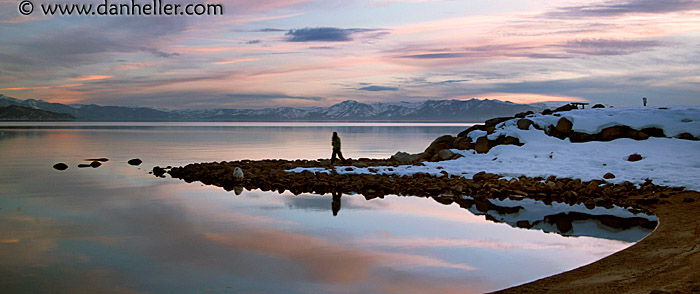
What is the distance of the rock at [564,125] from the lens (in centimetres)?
2172

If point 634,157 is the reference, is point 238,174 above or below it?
below

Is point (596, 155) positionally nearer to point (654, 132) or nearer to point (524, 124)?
point (654, 132)

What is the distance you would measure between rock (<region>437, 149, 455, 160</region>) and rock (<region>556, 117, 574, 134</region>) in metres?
4.42

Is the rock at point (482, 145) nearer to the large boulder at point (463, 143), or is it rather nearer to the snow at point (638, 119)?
the large boulder at point (463, 143)

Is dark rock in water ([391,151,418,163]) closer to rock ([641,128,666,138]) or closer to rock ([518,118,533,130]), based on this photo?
rock ([518,118,533,130])

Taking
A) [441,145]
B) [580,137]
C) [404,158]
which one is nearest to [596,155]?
[580,137]

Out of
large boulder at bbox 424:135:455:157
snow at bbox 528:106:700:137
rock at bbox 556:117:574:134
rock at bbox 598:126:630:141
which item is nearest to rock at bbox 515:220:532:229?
rock at bbox 598:126:630:141

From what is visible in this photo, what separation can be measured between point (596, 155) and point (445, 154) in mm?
5590

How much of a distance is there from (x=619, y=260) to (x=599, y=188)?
7465 millimetres

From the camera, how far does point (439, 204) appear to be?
14219 mm

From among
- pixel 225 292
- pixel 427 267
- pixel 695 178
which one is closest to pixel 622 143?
pixel 695 178

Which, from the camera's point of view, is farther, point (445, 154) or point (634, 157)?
point (445, 154)

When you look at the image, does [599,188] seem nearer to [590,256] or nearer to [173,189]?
[590,256]

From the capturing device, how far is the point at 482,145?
2198 cm
